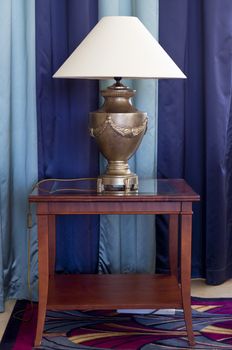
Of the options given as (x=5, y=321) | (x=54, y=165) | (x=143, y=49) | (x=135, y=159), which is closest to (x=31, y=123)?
(x=54, y=165)

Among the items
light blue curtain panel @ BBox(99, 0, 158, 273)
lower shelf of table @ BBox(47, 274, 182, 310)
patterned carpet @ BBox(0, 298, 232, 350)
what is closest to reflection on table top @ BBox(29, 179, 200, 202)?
light blue curtain panel @ BBox(99, 0, 158, 273)

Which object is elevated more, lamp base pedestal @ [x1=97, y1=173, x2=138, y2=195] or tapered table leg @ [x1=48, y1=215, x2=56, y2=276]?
lamp base pedestal @ [x1=97, y1=173, x2=138, y2=195]

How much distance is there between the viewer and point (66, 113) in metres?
2.31

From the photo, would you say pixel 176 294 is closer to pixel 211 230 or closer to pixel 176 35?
pixel 211 230

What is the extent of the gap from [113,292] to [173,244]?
365 millimetres

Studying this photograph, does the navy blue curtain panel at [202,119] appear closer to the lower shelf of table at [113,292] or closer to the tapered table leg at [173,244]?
the tapered table leg at [173,244]

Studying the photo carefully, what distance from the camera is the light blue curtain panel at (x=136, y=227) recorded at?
2318 mm

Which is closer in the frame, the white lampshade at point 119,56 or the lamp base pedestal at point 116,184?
the white lampshade at point 119,56

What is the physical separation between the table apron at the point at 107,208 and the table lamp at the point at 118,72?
92 mm

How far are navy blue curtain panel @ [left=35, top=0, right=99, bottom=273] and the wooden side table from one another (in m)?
0.20

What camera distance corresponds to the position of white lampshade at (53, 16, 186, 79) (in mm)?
1834

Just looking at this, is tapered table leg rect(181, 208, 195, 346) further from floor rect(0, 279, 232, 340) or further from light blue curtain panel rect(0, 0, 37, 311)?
light blue curtain panel rect(0, 0, 37, 311)

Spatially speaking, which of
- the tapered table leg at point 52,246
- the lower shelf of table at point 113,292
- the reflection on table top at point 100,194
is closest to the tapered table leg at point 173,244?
the lower shelf of table at point 113,292

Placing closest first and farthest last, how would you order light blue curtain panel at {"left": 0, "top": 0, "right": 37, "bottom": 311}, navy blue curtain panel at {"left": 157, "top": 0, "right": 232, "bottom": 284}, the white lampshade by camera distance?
the white lampshade
light blue curtain panel at {"left": 0, "top": 0, "right": 37, "bottom": 311}
navy blue curtain panel at {"left": 157, "top": 0, "right": 232, "bottom": 284}
